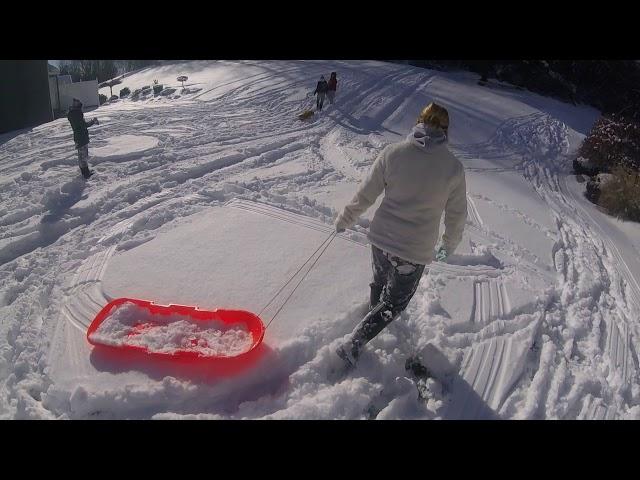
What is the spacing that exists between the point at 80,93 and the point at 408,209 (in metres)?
18.9

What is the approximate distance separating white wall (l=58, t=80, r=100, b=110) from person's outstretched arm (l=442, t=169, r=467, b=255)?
1838cm

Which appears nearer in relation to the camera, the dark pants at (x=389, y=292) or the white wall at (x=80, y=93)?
the dark pants at (x=389, y=292)

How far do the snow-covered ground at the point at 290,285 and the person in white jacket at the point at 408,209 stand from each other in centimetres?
48

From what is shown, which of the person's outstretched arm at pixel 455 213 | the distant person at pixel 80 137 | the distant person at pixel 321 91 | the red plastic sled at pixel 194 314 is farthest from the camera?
the distant person at pixel 321 91

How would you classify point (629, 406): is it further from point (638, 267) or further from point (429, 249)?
point (638, 267)

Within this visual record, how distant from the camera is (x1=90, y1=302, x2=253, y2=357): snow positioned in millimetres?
2881

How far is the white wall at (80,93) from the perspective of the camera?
17.1 metres

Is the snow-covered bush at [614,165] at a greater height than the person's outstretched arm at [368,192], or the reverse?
the person's outstretched arm at [368,192]

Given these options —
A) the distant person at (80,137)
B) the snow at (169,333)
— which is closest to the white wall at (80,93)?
the distant person at (80,137)

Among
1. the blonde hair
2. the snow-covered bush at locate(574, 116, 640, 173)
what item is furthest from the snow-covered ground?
the blonde hair

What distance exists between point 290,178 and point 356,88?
8421 mm

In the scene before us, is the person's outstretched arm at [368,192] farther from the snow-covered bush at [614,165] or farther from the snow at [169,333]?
the snow-covered bush at [614,165]

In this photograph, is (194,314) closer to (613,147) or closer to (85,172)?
(85,172)

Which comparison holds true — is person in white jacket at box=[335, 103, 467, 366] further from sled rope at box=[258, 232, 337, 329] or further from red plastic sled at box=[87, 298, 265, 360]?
sled rope at box=[258, 232, 337, 329]
